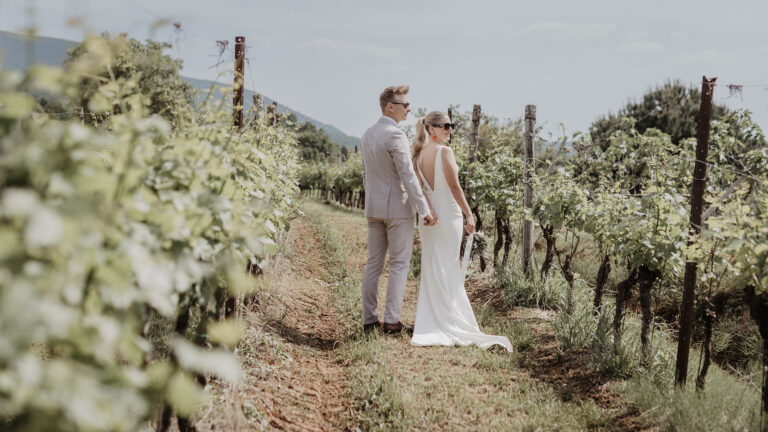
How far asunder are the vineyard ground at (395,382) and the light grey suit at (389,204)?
0.42 metres

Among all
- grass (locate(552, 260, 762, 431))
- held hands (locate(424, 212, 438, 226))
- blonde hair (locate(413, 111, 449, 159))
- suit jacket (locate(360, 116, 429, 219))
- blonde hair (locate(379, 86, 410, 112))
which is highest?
blonde hair (locate(379, 86, 410, 112))

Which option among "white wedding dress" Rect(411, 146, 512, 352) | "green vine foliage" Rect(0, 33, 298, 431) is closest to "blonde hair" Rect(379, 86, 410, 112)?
"white wedding dress" Rect(411, 146, 512, 352)

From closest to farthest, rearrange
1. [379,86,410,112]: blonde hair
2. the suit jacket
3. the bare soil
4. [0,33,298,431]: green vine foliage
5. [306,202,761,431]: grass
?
[0,33,298,431]: green vine foliage, [306,202,761,431]: grass, the bare soil, the suit jacket, [379,86,410,112]: blonde hair

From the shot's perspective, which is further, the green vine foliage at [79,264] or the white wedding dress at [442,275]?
the white wedding dress at [442,275]

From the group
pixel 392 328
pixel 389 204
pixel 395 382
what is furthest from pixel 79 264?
pixel 392 328

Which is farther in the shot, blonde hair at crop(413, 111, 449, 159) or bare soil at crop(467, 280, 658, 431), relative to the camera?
blonde hair at crop(413, 111, 449, 159)

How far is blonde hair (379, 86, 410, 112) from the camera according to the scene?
192 inches

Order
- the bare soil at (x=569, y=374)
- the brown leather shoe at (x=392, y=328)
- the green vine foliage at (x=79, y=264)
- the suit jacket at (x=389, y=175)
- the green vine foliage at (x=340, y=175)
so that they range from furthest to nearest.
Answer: the green vine foliage at (x=340, y=175) < the brown leather shoe at (x=392, y=328) < the suit jacket at (x=389, y=175) < the bare soil at (x=569, y=374) < the green vine foliage at (x=79, y=264)

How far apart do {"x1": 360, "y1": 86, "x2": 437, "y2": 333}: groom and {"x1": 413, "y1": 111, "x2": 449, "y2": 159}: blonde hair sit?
1.05 ft

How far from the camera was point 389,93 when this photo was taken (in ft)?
16.0

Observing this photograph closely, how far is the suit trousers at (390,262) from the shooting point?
4988mm

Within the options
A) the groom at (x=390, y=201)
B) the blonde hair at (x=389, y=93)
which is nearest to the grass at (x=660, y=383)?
the groom at (x=390, y=201)

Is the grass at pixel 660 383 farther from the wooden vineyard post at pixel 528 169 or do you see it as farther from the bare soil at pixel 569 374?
the wooden vineyard post at pixel 528 169

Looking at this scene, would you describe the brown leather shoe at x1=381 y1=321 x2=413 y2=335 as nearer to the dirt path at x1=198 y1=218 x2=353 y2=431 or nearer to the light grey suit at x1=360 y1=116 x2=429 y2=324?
the light grey suit at x1=360 y1=116 x2=429 y2=324
